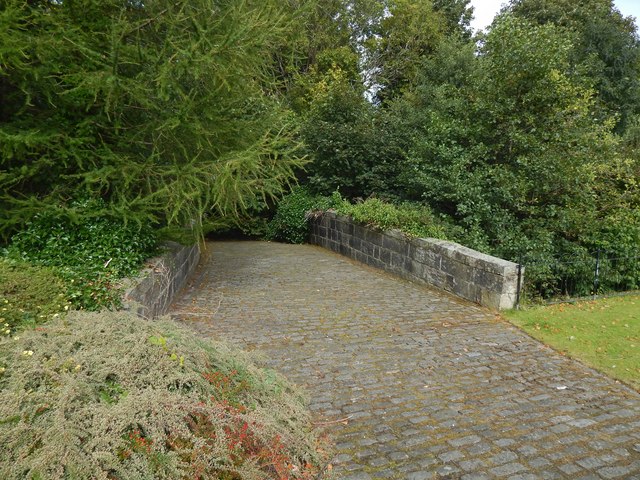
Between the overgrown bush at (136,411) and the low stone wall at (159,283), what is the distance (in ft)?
3.91

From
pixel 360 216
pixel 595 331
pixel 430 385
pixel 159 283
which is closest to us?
pixel 430 385

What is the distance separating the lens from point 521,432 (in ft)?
11.6

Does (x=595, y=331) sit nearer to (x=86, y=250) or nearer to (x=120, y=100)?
(x=86, y=250)

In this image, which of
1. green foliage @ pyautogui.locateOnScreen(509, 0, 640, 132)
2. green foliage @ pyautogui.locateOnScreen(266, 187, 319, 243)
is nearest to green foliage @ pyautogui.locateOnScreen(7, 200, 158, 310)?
green foliage @ pyautogui.locateOnScreen(266, 187, 319, 243)

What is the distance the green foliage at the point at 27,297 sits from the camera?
12.7ft

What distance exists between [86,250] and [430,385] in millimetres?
3922

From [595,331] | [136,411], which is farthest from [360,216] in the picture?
[136,411]

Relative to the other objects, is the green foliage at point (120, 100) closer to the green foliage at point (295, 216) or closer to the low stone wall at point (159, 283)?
the low stone wall at point (159, 283)

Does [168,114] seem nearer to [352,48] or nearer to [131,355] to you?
[131,355]

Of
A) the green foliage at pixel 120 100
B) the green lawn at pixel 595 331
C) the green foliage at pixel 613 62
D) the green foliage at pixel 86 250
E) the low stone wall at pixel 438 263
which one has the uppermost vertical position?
the green foliage at pixel 613 62

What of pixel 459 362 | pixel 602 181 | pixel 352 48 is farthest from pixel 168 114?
pixel 352 48

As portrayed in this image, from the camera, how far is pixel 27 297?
4.13 m

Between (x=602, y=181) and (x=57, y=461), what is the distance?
11371 millimetres

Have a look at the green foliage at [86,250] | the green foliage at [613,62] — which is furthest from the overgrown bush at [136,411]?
the green foliage at [613,62]
